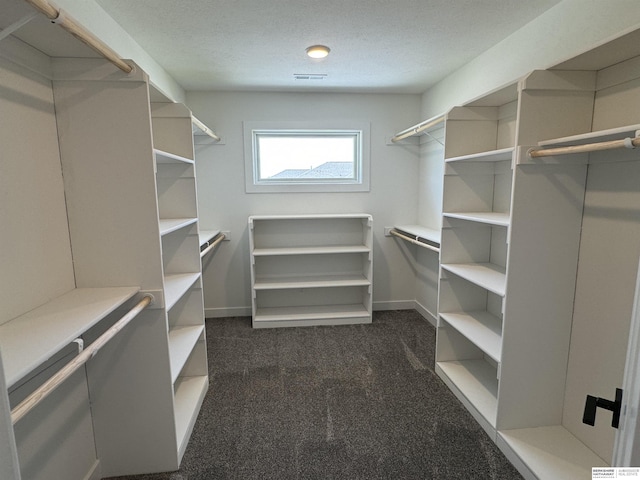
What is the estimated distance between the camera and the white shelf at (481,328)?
2.04 metres

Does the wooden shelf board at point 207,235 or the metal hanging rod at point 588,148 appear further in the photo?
the wooden shelf board at point 207,235

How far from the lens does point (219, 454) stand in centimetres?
184

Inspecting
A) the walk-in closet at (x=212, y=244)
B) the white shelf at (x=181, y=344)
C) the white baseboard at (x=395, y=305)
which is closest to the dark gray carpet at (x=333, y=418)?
the walk-in closet at (x=212, y=244)

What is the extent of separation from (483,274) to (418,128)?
1.43 metres

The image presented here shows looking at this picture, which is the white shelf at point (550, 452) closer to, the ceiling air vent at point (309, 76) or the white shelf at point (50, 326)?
the white shelf at point (50, 326)

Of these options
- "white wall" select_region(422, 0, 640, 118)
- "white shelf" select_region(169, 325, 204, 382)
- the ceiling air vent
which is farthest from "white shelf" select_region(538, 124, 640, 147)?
"white shelf" select_region(169, 325, 204, 382)

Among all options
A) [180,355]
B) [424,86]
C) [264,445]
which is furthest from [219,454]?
[424,86]

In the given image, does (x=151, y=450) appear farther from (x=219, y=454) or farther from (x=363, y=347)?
(x=363, y=347)

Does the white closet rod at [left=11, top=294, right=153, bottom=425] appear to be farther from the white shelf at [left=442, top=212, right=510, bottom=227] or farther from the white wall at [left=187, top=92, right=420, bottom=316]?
the white wall at [left=187, top=92, right=420, bottom=316]

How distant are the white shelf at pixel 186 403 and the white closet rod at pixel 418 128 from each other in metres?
2.54

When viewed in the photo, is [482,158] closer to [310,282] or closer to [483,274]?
[483,274]

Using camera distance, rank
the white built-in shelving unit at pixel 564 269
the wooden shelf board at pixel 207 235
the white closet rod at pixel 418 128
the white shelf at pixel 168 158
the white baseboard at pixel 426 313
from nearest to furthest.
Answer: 1. the white built-in shelving unit at pixel 564 269
2. the white shelf at pixel 168 158
3. the white closet rod at pixel 418 128
4. the wooden shelf board at pixel 207 235
5. the white baseboard at pixel 426 313

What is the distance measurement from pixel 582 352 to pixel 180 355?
7.10ft

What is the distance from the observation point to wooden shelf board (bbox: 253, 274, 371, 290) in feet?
11.6
